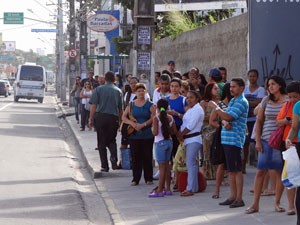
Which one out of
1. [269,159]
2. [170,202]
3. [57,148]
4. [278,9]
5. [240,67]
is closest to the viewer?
→ [269,159]

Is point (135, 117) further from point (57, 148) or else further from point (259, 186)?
point (57, 148)

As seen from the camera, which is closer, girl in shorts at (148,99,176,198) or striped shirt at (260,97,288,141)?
striped shirt at (260,97,288,141)

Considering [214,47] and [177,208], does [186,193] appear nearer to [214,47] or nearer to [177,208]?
[177,208]

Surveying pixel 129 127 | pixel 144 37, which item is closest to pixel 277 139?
pixel 129 127

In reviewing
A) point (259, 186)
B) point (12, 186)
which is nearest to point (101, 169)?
point (12, 186)

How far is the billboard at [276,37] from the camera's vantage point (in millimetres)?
15266

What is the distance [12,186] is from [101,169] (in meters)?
2.44

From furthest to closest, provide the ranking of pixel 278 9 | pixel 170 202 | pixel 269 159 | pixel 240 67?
pixel 240 67
pixel 278 9
pixel 170 202
pixel 269 159

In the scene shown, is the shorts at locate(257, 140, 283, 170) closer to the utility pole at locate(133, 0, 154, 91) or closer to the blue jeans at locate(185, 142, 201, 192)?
the blue jeans at locate(185, 142, 201, 192)

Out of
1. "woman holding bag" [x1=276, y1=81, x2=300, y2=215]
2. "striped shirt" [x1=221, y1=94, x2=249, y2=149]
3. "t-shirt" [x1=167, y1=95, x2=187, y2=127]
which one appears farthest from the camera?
"t-shirt" [x1=167, y1=95, x2=187, y2=127]

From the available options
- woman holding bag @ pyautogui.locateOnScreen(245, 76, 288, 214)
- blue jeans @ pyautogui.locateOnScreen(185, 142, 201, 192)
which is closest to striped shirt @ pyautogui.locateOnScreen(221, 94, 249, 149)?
woman holding bag @ pyautogui.locateOnScreen(245, 76, 288, 214)

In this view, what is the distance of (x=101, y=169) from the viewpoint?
1605 centimetres

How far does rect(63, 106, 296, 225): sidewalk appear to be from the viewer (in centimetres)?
1042

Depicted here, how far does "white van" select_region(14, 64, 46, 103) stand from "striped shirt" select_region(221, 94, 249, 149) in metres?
45.6
